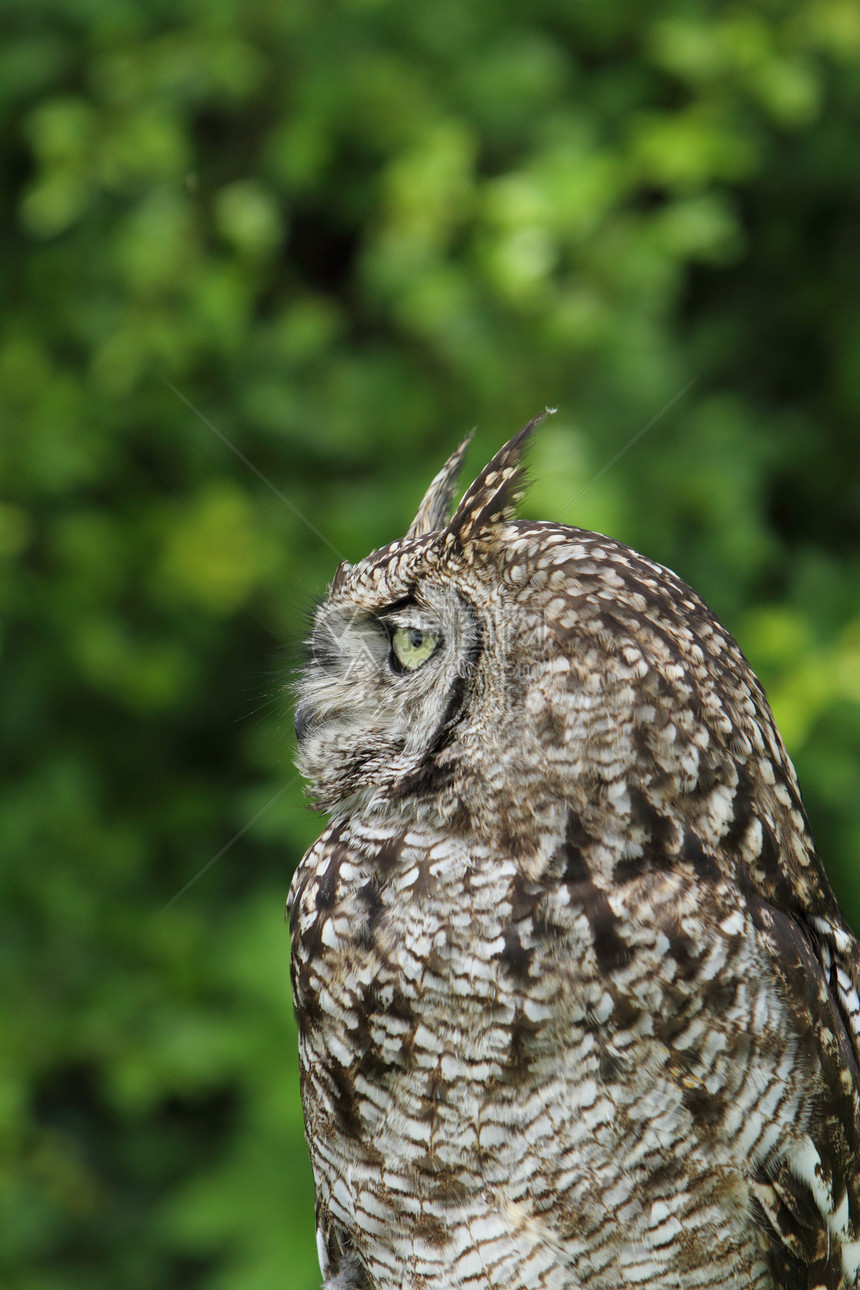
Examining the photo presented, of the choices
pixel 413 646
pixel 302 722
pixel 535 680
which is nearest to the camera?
pixel 535 680

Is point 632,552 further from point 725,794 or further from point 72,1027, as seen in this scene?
point 72,1027

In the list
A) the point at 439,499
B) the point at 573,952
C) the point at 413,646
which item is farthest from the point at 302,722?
the point at 573,952

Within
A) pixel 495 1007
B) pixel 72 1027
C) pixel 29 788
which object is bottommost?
pixel 495 1007

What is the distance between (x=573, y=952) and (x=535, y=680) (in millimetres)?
272

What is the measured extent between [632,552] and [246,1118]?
2.24 m

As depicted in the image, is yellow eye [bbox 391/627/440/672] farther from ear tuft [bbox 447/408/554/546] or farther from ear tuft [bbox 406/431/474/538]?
ear tuft [bbox 406/431/474/538]

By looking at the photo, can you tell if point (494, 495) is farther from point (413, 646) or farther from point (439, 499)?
point (439, 499)

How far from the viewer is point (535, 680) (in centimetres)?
126

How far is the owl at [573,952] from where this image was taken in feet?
4.13

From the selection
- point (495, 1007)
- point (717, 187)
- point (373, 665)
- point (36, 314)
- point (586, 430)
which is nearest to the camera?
point (495, 1007)

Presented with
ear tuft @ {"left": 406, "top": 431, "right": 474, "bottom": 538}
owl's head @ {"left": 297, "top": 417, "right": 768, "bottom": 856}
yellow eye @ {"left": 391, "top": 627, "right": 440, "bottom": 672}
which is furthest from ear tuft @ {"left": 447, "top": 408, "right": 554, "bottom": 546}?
ear tuft @ {"left": 406, "top": 431, "right": 474, "bottom": 538}

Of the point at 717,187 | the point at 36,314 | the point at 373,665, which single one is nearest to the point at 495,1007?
the point at 373,665

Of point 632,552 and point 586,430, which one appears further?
point 586,430

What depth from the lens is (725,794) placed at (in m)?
1.29
